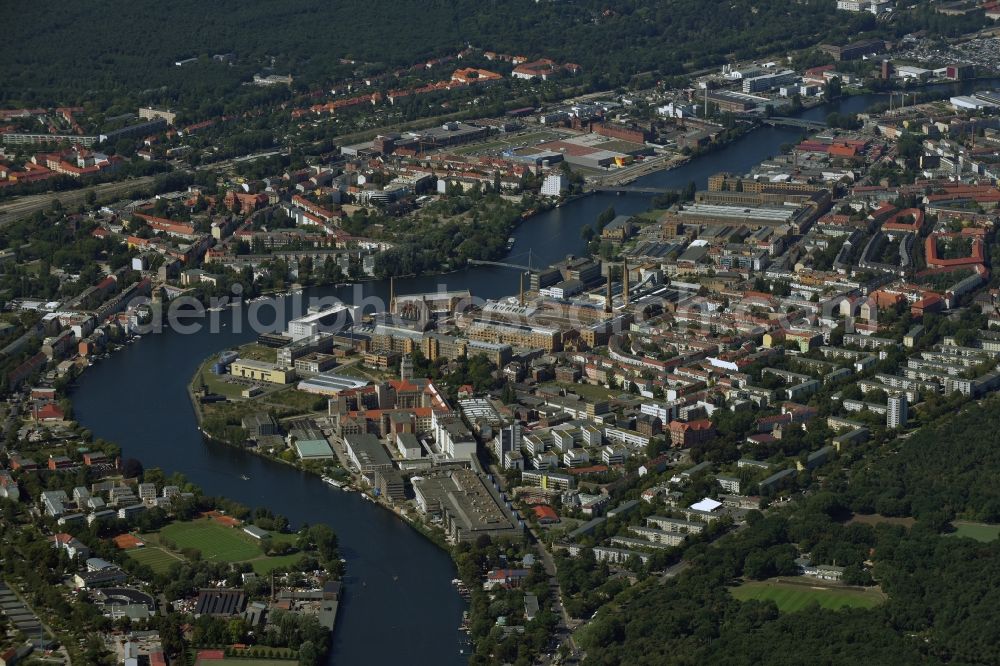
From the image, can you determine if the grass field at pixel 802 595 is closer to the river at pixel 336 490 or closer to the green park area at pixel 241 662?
the river at pixel 336 490

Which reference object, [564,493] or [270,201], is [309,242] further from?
[564,493]

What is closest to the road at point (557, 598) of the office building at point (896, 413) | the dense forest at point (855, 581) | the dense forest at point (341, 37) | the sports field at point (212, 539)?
the dense forest at point (855, 581)

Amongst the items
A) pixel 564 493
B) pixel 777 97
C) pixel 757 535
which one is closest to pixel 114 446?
pixel 564 493

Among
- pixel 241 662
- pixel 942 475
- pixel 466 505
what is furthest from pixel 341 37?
pixel 241 662

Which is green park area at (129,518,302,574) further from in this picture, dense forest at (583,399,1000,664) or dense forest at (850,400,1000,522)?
dense forest at (850,400,1000,522)

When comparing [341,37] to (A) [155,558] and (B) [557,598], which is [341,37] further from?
(B) [557,598]
